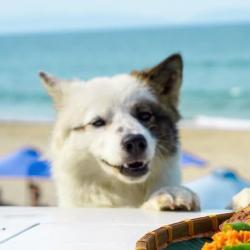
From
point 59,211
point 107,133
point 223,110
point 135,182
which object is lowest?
point 59,211

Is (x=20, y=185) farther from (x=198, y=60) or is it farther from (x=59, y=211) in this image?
(x=198, y=60)

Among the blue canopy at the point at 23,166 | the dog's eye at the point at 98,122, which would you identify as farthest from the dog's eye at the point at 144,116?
the blue canopy at the point at 23,166

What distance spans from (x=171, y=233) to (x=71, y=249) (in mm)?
307

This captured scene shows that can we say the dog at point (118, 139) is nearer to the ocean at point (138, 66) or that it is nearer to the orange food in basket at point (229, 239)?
the orange food in basket at point (229, 239)

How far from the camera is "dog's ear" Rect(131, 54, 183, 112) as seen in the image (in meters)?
3.97

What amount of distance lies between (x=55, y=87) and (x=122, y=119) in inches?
20.9

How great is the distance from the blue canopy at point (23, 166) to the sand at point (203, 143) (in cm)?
384

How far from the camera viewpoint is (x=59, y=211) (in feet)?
9.77

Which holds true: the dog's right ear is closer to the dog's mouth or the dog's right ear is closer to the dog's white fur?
the dog's white fur

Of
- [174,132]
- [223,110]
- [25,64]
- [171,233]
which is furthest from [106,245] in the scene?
[25,64]

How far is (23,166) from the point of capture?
36.6ft

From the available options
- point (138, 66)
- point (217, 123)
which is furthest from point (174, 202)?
point (138, 66)

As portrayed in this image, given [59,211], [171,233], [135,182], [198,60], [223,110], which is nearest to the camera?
[171,233]

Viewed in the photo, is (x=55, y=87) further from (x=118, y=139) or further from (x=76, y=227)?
(x=76, y=227)
